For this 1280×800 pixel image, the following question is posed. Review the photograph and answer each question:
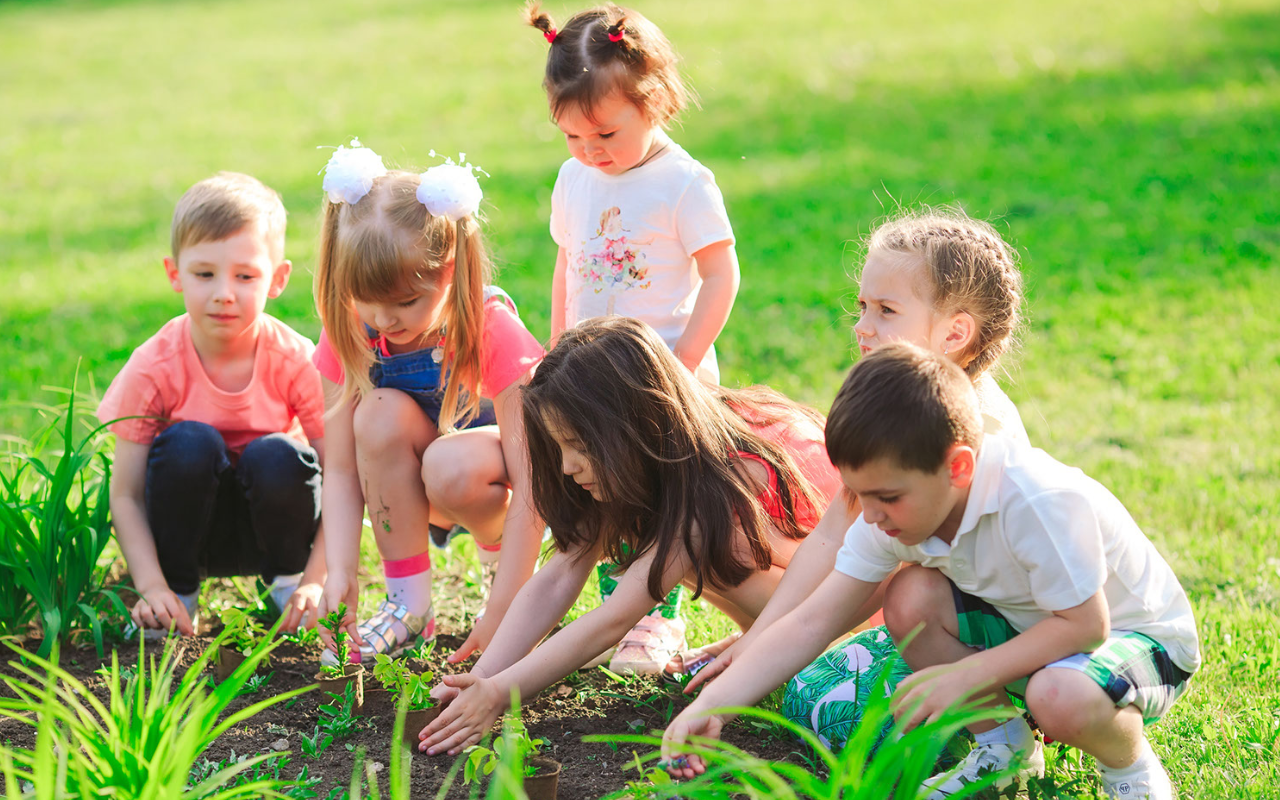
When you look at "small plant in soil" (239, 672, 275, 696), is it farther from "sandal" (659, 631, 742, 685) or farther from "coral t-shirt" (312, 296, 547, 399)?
"sandal" (659, 631, 742, 685)

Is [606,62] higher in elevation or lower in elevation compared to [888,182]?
higher

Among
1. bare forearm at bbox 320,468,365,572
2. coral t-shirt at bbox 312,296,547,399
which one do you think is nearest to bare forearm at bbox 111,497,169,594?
bare forearm at bbox 320,468,365,572

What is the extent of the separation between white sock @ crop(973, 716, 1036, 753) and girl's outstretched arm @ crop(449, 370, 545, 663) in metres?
1.16

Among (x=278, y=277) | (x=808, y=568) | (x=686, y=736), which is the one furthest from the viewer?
(x=278, y=277)

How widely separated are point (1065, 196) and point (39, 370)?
6199 millimetres

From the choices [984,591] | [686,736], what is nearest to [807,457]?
[984,591]

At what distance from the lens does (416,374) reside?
3.15m

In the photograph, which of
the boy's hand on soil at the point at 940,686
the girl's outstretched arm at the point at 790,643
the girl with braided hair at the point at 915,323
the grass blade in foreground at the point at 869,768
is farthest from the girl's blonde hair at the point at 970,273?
the grass blade in foreground at the point at 869,768

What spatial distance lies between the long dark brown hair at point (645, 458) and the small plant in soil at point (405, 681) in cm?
44

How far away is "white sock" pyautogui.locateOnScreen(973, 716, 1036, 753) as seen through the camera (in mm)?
2281

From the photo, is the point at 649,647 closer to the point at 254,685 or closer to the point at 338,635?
the point at 338,635

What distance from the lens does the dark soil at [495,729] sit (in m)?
2.42

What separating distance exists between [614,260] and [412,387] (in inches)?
26.5

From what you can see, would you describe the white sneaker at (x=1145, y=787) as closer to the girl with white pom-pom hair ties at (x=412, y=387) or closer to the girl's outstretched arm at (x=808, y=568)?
the girl's outstretched arm at (x=808, y=568)
